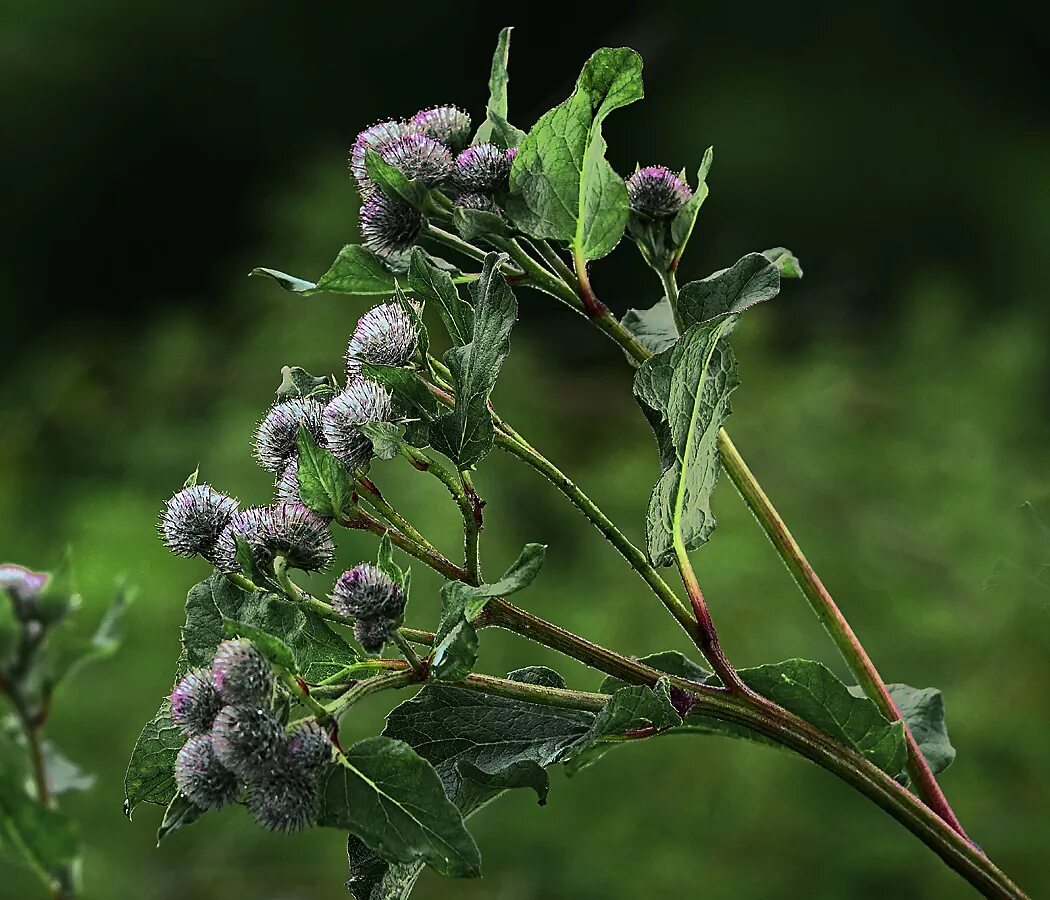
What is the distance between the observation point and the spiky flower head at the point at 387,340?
0.48 m

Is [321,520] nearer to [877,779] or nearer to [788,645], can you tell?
[877,779]

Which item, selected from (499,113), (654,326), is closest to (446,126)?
(499,113)

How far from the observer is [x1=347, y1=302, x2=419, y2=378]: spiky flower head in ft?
1.58

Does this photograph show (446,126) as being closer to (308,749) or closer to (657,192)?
(657,192)

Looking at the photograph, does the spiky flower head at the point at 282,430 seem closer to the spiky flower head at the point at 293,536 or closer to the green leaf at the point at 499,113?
the spiky flower head at the point at 293,536

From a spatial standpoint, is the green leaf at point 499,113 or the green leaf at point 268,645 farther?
the green leaf at point 499,113

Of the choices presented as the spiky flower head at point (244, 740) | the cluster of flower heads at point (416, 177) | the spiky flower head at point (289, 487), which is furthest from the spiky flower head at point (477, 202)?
the spiky flower head at point (244, 740)

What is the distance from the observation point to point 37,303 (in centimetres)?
323

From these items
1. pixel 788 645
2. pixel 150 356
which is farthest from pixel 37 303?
pixel 788 645

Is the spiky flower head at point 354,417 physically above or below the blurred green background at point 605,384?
below

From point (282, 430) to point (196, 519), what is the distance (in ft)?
0.15

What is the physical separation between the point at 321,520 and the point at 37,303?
3010 mm

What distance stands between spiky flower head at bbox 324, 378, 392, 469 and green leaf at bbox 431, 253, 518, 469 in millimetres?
22

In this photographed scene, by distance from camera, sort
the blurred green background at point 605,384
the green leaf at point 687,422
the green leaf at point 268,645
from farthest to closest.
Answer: the blurred green background at point 605,384, the green leaf at point 687,422, the green leaf at point 268,645
